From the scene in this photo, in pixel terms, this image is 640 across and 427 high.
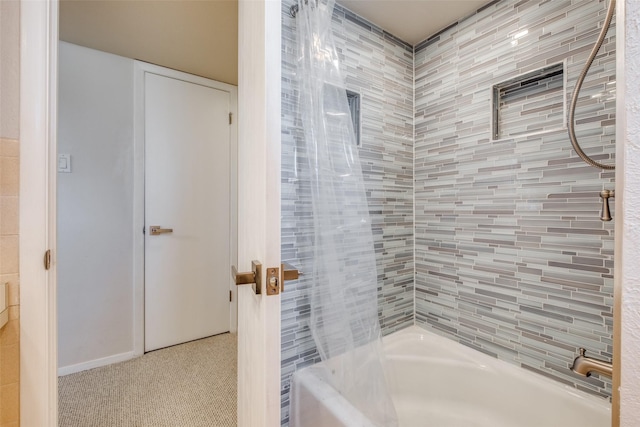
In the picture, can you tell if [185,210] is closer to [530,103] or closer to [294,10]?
[294,10]

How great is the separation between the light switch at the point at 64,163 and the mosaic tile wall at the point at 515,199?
227cm

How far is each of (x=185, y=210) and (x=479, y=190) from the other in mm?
2111

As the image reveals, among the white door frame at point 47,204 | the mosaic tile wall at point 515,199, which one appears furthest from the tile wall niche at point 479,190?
the white door frame at point 47,204

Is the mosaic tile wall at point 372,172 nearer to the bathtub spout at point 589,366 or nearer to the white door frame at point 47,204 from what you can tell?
the white door frame at point 47,204

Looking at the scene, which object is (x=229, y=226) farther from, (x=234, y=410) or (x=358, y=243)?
(x=358, y=243)

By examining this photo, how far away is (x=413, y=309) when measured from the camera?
1.67 meters

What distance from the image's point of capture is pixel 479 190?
1372mm

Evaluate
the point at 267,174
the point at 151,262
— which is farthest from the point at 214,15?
the point at 151,262

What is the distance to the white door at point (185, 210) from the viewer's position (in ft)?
7.04

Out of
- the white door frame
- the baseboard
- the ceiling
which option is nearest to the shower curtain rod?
the ceiling

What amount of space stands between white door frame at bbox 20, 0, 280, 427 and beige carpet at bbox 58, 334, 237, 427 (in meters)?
0.91

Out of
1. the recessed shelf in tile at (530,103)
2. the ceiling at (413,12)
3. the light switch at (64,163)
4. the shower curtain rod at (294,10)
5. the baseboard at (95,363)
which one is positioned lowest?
the baseboard at (95,363)

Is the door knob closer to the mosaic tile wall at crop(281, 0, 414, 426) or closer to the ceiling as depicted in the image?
the mosaic tile wall at crop(281, 0, 414, 426)

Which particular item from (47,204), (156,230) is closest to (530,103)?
(47,204)
